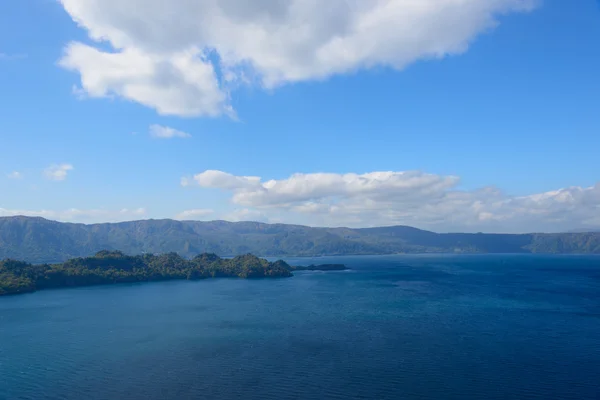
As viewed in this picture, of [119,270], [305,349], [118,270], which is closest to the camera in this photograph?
[305,349]

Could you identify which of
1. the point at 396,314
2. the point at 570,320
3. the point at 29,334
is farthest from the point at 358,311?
the point at 29,334

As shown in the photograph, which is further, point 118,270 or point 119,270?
point 119,270

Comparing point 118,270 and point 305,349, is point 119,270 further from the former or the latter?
point 305,349

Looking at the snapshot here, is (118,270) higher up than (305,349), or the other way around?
(118,270)

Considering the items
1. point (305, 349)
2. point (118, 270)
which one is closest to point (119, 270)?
point (118, 270)

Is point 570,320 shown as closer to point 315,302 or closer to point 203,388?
point 315,302

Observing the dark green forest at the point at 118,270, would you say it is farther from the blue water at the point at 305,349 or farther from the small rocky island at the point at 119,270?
the blue water at the point at 305,349
